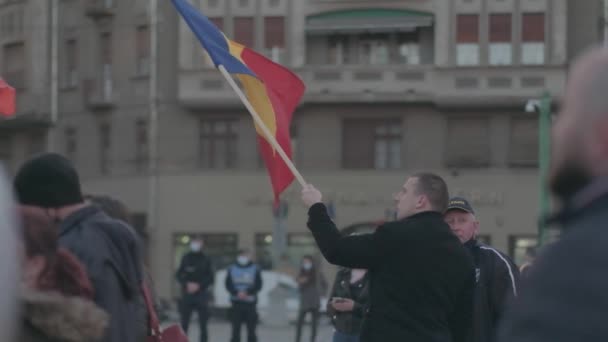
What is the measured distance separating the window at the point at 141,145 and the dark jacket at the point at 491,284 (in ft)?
122

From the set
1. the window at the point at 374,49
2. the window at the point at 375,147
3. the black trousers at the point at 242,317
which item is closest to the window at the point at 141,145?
the window at the point at 375,147

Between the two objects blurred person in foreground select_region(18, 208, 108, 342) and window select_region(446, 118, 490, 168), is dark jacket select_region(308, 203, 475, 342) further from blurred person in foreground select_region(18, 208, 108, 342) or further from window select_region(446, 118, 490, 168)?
window select_region(446, 118, 490, 168)

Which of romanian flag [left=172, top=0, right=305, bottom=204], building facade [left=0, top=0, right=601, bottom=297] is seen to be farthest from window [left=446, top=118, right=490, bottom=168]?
romanian flag [left=172, top=0, right=305, bottom=204]

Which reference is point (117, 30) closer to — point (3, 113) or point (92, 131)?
point (92, 131)

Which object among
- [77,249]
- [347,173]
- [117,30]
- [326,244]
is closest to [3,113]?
[326,244]

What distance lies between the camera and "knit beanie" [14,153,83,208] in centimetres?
561

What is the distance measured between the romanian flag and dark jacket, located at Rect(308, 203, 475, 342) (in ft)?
6.96

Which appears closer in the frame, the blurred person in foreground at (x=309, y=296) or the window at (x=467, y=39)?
the blurred person in foreground at (x=309, y=296)

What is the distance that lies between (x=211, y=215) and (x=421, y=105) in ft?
24.3

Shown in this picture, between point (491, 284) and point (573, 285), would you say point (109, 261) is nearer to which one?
point (573, 285)

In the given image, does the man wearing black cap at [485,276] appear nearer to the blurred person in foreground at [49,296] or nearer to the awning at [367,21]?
the blurred person in foreground at [49,296]

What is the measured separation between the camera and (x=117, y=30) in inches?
1857

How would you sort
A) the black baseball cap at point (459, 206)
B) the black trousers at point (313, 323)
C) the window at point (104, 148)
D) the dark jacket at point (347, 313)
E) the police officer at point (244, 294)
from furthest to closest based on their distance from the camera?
the window at point (104, 148)
the black trousers at point (313, 323)
the police officer at point (244, 294)
the dark jacket at point (347, 313)
the black baseball cap at point (459, 206)

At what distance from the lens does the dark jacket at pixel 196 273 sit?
22.6m
